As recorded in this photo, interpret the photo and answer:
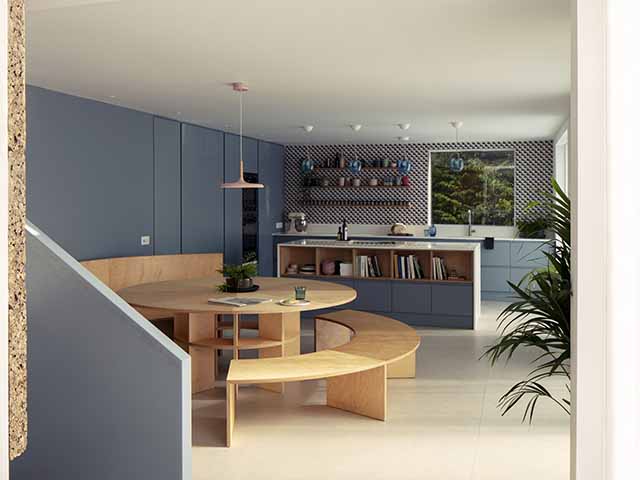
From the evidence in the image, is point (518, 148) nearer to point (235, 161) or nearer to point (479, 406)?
point (235, 161)

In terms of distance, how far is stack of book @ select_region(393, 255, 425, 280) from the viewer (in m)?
8.05

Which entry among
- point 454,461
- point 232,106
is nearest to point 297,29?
point 454,461

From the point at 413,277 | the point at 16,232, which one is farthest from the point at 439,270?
the point at 16,232

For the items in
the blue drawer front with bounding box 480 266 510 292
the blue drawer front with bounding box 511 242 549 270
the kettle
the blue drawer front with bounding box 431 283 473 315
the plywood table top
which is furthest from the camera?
the kettle

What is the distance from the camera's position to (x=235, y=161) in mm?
9750

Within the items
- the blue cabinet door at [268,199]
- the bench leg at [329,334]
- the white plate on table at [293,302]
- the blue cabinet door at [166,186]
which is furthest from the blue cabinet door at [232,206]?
the white plate on table at [293,302]

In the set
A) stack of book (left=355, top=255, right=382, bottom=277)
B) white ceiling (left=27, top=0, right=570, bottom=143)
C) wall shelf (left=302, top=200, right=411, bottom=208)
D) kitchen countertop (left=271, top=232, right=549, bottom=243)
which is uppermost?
white ceiling (left=27, top=0, right=570, bottom=143)

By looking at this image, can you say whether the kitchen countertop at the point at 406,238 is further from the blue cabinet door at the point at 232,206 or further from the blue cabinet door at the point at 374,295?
the blue cabinet door at the point at 374,295

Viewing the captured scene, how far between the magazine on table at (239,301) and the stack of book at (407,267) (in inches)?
129

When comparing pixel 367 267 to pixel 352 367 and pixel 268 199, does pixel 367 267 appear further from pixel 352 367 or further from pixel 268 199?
pixel 352 367

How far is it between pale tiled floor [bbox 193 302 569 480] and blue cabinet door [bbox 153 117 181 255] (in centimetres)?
307

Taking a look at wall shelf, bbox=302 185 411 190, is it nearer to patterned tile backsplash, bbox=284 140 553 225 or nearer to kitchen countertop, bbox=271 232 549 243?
patterned tile backsplash, bbox=284 140 553 225

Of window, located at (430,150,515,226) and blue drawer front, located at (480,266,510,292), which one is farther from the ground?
window, located at (430,150,515,226)

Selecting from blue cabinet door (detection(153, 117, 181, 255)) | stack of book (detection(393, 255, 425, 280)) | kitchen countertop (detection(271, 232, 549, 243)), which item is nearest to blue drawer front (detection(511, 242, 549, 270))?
kitchen countertop (detection(271, 232, 549, 243))
